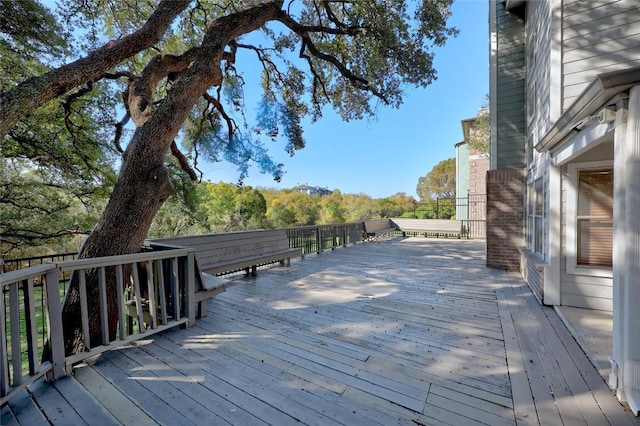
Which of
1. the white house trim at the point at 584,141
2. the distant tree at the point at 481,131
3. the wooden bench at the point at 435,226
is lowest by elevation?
the wooden bench at the point at 435,226

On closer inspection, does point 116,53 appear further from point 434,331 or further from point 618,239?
point 618,239

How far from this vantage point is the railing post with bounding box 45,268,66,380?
1.99m

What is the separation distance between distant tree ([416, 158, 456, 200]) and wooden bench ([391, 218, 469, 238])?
13012mm

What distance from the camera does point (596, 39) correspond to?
3.26m

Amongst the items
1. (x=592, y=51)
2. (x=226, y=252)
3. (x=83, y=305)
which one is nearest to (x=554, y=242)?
(x=592, y=51)

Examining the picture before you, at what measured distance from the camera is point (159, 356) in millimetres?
2416

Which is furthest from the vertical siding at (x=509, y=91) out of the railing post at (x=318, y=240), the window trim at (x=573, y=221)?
the railing post at (x=318, y=240)

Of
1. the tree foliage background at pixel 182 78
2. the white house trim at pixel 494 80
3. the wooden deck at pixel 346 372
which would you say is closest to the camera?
the wooden deck at pixel 346 372

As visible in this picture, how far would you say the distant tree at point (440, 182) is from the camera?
2425 centimetres

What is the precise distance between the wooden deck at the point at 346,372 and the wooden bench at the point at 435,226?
8.34 metres

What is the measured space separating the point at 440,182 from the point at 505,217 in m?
20.7

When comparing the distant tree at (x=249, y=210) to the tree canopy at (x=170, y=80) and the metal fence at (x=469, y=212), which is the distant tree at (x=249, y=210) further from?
the metal fence at (x=469, y=212)

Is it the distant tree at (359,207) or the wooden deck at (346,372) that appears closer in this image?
the wooden deck at (346,372)

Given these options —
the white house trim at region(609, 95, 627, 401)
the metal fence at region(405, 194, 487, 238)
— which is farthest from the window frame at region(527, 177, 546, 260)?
the metal fence at region(405, 194, 487, 238)
